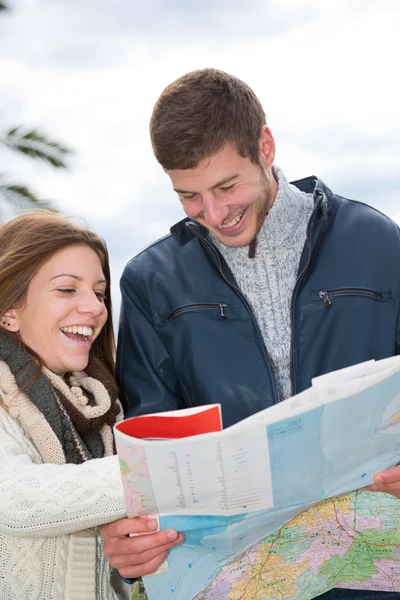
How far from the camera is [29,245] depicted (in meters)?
2.60

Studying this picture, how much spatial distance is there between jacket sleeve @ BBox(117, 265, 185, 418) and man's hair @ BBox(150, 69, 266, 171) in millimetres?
504

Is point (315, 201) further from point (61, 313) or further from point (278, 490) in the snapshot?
point (278, 490)

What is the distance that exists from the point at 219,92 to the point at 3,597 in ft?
5.65

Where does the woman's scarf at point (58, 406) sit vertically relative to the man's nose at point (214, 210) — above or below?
below

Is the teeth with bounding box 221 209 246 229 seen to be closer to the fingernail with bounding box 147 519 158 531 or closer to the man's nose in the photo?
the man's nose

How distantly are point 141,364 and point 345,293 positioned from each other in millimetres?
735

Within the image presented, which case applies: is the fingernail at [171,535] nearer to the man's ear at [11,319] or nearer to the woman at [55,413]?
the woman at [55,413]

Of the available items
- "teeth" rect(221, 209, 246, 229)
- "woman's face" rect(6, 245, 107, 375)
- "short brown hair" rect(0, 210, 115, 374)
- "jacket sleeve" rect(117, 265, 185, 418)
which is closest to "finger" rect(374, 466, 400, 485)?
"jacket sleeve" rect(117, 265, 185, 418)

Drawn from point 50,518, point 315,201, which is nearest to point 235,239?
point 315,201

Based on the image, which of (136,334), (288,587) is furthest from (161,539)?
(136,334)

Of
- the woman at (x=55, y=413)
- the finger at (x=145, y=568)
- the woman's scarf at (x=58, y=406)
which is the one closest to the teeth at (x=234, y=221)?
the woman at (x=55, y=413)

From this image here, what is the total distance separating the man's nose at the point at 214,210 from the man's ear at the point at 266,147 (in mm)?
249

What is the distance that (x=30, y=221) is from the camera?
2707 millimetres

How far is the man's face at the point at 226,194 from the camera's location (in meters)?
2.45
